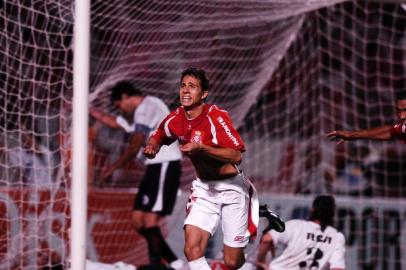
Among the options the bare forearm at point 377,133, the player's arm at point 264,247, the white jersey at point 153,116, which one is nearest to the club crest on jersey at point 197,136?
the bare forearm at point 377,133

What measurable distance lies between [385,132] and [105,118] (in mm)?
3553

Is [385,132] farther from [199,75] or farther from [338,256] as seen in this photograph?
[199,75]

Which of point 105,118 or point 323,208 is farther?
point 105,118

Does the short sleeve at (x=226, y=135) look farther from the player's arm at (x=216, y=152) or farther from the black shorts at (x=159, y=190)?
the black shorts at (x=159, y=190)

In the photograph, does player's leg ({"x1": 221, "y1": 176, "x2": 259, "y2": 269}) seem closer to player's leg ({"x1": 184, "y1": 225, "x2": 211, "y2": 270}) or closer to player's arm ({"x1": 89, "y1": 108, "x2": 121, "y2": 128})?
player's leg ({"x1": 184, "y1": 225, "x2": 211, "y2": 270})

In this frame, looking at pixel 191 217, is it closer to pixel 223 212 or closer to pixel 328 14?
pixel 223 212

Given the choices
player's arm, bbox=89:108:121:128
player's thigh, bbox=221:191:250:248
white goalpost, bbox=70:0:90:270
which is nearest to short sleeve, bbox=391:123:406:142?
player's thigh, bbox=221:191:250:248

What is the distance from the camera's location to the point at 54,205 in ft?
30.0

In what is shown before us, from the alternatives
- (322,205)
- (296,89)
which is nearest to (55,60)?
(322,205)

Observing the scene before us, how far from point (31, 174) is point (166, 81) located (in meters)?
1.70

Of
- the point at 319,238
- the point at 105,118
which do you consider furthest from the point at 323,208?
the point at 105,118

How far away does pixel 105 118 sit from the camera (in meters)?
9.84

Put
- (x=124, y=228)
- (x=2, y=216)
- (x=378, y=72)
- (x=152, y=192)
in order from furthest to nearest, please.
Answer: (x=378, y=72) → (x=124, y=228) → (x=152, y=192) → (x=2, y=216)

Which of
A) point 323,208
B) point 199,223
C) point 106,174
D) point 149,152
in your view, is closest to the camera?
point 149,152
